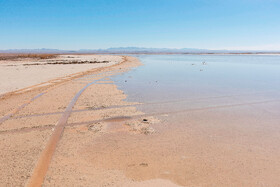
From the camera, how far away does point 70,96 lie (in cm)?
985

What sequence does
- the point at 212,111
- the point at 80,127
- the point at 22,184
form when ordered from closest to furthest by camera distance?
the point at 22,184
the point at 80,127
the point at 212,111

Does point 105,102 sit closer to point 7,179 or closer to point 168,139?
point 168,139

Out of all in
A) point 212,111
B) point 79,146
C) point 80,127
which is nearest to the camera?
point 79,146

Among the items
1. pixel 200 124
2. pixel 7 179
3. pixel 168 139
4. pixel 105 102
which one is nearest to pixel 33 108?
pixel 105 102

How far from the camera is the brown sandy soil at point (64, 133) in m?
3.60

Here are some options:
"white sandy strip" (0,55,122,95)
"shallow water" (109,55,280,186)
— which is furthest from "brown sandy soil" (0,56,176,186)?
"white sandy strip" (0,55,122,95)

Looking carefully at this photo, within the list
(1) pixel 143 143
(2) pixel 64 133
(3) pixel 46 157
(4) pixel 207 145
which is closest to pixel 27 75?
(2) pixel 64 133

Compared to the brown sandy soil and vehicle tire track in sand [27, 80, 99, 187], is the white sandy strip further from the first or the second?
vehicle tire track in sand [27, 80, 99, 187]

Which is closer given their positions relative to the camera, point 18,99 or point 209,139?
point 209,139

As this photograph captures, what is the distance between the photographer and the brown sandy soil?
3598mm

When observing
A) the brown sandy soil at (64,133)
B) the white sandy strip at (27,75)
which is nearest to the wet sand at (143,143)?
the brown sandy soil at (64,133)

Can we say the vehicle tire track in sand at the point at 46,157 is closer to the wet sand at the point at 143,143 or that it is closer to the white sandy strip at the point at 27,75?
the wet sand at the point at 143,143

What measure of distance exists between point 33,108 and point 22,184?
501 centimetres

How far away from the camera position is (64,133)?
18.1ft
